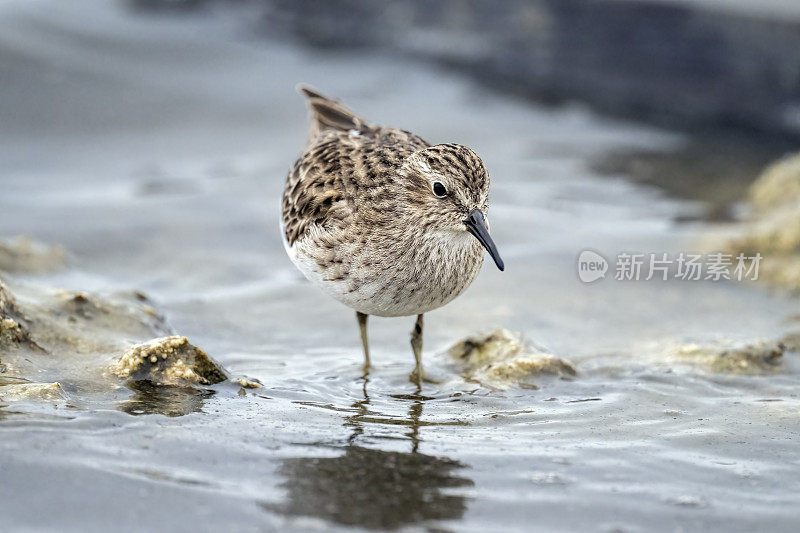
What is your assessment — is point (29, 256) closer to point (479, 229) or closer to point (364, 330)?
point (364, 330)

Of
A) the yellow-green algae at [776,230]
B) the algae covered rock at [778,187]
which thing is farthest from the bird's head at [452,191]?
the algae covered rock at [778,187]

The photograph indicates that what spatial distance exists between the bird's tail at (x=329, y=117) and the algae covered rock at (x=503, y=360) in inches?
78.3

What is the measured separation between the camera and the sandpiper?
5.30m

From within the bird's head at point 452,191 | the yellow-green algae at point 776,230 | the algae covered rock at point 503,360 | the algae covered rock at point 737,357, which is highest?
the yellow-green algae at point 776,230

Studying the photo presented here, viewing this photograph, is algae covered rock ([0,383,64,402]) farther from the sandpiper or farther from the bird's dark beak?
the bird's dark beak

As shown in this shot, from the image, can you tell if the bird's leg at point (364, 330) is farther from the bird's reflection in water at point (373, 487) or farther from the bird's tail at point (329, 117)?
the bird's reflection in water at point (373, 487)

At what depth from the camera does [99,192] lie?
32.6 ft

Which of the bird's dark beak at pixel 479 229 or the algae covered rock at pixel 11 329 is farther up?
the bird's dark beak at pixel 479 229

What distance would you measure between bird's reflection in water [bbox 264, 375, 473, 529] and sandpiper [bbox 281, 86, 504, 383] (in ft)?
3.94

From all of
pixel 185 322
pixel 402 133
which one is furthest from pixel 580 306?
pixel 185 322

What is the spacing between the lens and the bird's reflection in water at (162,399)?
4656mm

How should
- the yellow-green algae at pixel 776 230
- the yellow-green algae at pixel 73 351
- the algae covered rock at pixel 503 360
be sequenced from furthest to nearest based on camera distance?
the yellow-green algae at pixel 776 230, the algae covered rock at pixel 503 360, the yellow-green algae at pixel 73 351

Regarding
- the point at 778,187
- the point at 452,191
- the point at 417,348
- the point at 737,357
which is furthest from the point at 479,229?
the point at 778,187

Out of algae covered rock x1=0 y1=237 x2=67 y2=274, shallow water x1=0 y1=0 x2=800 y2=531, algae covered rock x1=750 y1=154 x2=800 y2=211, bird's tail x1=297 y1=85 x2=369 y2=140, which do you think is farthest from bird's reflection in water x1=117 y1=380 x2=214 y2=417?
algae covered rock x1=750 y1=154 x2=800 y2=211
